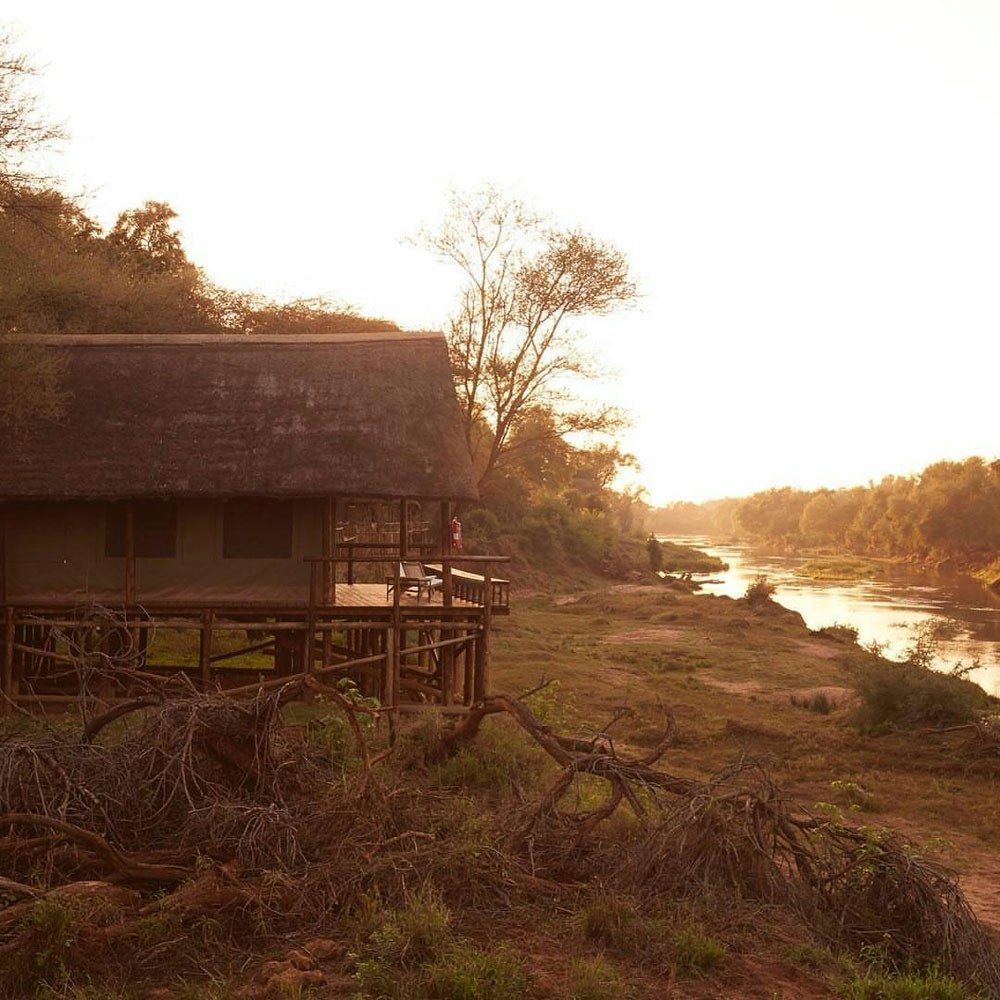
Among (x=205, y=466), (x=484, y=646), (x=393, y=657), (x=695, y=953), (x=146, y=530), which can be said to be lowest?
(x=695, y=953)

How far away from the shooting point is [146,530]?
14820 mm

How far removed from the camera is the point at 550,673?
21828 millimetres

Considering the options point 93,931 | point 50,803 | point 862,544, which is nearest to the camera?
point 93,931

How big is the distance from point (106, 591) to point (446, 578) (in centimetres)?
478

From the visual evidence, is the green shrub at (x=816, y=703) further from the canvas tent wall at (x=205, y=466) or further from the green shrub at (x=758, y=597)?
the green shrub at (x=758, y=597)

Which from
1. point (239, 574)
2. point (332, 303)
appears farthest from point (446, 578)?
point (332, 303)

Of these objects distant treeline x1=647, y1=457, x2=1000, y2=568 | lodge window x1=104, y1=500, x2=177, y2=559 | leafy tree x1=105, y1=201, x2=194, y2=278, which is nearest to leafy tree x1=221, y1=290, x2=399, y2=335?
leafy tree x1=105, y1=201, x2=194, y2=278

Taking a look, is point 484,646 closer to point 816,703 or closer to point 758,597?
point 816,703

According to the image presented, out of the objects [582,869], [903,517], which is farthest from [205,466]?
[903,517]

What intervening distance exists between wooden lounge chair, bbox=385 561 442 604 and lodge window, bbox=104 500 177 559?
126 inches

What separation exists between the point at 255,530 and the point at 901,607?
3512 cm

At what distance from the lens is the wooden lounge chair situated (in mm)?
14680

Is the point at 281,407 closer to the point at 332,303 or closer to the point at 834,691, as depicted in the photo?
the point at 834,691

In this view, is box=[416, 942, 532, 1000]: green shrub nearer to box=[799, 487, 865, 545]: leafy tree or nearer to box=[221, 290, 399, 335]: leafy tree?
box=[221, 290, 399, 335]: leafy tree
